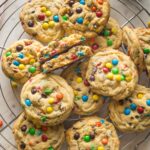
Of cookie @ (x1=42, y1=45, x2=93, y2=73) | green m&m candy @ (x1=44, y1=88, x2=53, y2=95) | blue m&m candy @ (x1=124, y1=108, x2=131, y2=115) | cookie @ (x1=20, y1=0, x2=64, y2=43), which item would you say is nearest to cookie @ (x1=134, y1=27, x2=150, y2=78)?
blue m&m candy @ (x1=124, y1=108, x2=131, y2=115)

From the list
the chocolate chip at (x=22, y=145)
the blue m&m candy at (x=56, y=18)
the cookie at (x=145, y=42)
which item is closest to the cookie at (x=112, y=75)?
the cookie at (x=145, y=42)

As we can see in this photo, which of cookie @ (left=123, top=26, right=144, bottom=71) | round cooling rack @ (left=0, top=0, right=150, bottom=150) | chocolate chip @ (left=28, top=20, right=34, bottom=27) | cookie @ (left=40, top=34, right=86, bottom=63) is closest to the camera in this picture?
cookie @ (left=40, top=34, right=86, bottom=63)

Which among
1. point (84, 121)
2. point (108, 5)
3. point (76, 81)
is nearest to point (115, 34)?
point (108, 5)

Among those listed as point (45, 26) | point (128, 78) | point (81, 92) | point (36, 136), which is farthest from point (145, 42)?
point (36, 136)

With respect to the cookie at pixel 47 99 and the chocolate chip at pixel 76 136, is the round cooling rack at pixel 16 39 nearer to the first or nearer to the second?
the chocolate chip at pixel 76 136

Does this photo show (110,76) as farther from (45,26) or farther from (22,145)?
(22,145)

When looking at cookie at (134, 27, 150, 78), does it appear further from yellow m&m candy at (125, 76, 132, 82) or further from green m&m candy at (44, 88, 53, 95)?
green m&m candy at (44, 88, 53, 95)
